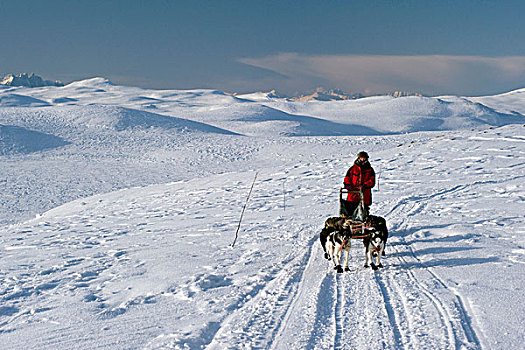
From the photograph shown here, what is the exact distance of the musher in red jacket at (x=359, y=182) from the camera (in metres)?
7.60

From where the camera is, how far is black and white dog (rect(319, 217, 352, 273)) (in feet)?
22.2

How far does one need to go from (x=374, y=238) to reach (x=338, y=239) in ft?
2.08

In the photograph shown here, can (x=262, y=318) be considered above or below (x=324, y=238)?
below

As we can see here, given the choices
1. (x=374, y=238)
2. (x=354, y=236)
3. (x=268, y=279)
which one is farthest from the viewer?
(x=374, y=238)

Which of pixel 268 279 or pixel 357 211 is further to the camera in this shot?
pixel 357 211

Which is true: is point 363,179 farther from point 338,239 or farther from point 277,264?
point 277,264

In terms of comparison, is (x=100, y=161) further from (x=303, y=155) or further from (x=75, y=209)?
(x=75, y=209)

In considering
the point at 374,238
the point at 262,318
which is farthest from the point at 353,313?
the point at 374,238

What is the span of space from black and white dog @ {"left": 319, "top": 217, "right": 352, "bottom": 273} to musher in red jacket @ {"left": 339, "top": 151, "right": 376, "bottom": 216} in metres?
0.67

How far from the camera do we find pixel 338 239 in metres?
6.84

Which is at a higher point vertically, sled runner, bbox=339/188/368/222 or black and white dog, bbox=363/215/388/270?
sled runner, bbox=339/188/368/222

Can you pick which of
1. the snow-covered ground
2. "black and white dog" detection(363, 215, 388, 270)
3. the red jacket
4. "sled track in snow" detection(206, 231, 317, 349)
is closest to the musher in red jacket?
the red jacket

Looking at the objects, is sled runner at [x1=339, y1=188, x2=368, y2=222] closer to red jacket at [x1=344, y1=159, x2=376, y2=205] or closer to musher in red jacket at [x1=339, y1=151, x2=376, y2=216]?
musher in red jacket at [x1=339, y1=151, x2=376, y2=216]

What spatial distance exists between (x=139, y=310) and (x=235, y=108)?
88846 mm
